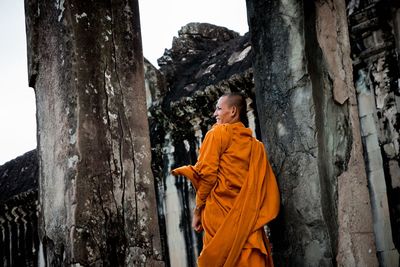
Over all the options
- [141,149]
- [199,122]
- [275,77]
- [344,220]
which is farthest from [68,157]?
[199,122]

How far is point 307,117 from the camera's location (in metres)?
3.38

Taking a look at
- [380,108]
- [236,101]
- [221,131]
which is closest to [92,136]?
[221,131]

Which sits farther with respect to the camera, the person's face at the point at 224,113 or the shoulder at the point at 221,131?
the person's face at the point at 224,113

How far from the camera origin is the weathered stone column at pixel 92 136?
3.11 metres

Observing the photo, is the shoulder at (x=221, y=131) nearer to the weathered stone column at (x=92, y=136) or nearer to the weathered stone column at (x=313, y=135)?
the weathered stone column at (x=313, y=135)

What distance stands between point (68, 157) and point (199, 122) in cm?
326

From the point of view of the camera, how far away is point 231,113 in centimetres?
374

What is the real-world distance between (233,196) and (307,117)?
2.17ft

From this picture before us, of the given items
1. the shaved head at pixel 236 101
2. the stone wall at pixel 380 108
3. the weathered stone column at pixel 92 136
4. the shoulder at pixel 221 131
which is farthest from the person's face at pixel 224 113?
the stone wall at pixel 380 108

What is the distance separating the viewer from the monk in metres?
3.25

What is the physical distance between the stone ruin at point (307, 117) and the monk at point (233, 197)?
0.14 metres

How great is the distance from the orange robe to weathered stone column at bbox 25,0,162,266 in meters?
0.32

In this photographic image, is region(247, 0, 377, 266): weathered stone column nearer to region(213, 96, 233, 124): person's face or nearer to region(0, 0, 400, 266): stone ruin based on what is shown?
region(0, 0, 400, 266): stone ruin

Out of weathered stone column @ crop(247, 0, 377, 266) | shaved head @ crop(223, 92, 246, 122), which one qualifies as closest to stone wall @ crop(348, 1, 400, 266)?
weathered stone column @ crop(247, 0, 377, 266)
